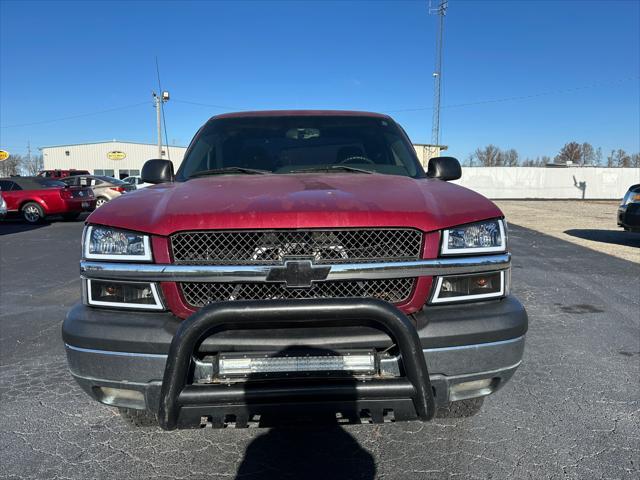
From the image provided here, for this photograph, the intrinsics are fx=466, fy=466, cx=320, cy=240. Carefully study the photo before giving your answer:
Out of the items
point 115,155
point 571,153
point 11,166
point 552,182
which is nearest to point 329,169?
point 552,182

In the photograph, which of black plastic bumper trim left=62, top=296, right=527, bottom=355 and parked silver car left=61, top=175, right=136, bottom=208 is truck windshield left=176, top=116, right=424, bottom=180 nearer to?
black plastic bumper trim left=62, top=296, right=527, bottom=355

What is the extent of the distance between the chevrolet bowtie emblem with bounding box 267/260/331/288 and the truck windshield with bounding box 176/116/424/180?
4.57ft

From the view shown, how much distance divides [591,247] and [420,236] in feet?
31.3

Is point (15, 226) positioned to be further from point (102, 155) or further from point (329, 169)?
point (102, 155)

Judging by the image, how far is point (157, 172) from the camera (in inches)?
134

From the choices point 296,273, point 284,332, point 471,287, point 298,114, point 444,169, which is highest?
point 298,114

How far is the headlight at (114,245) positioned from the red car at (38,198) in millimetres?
14933

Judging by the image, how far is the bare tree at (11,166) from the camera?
66.5 m

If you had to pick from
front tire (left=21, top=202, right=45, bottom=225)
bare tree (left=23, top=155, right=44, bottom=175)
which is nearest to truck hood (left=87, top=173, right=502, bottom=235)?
front tire (left=21, top=202, right=45, bottom=225)

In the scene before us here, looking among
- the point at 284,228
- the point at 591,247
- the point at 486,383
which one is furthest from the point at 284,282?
the point at 591,247

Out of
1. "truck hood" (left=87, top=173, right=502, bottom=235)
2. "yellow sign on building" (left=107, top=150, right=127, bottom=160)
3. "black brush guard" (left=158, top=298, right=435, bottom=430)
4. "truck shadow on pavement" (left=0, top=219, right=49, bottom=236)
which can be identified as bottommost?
"truck shadow on pavement" (left=0, top=219, right=49, bottom=236)

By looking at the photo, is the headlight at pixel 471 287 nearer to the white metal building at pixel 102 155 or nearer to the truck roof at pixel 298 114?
the truck roof at pixel 298 114

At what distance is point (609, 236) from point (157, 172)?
12182 millimetres

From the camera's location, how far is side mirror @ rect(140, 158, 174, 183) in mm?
3391
